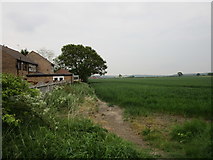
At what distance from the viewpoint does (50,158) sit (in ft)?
6.81

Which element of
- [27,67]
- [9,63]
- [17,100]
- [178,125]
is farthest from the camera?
[27,67]

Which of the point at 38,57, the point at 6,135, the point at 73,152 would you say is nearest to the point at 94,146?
the point at 73,152

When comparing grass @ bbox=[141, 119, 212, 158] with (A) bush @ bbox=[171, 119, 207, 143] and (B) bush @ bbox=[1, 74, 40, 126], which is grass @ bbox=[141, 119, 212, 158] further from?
(B) bush @ bbox=[1, 74, 40, 126]

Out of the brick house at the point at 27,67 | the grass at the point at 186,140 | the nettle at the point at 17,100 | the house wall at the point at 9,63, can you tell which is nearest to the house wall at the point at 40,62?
the brick house at the point at 27,67

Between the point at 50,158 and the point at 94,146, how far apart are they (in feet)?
2.75

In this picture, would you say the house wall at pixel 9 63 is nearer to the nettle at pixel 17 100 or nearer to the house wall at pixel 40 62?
the house wall at pixel 40 62

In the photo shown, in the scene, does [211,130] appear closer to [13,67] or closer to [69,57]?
[13,67]

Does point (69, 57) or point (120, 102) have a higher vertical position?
point (69, 57)

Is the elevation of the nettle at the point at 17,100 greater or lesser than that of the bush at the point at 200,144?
greater

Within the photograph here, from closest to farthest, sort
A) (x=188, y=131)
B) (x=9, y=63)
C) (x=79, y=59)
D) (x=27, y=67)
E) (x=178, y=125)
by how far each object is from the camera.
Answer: (x=188, y=131) → (x=178, y=125) → (x=9, y=63) → (x=27, y=67) → (x=79, y=59)

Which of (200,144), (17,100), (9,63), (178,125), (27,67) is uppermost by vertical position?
(9,63)

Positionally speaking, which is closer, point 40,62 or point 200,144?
point 200,144

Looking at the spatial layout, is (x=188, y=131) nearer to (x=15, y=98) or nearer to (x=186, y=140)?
(x=186, y=140)

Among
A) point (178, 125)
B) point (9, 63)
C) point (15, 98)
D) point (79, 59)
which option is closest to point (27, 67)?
point (9, 63)
